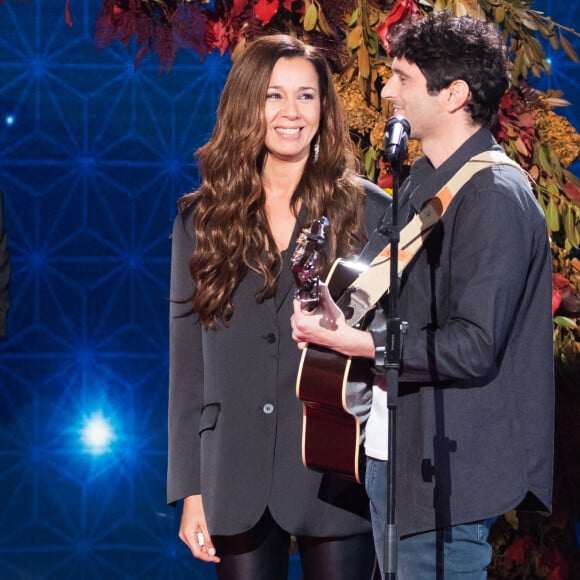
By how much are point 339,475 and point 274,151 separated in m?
0.79

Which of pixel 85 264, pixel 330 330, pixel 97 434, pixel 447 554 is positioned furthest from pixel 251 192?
pixel 97 434

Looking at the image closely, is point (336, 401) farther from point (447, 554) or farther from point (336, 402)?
point (447, 554)

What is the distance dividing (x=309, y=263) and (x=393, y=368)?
31cm

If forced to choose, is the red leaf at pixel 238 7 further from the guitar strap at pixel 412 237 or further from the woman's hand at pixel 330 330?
the woman's hand at pixel 330 330

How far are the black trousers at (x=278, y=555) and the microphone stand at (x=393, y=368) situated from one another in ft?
1.45

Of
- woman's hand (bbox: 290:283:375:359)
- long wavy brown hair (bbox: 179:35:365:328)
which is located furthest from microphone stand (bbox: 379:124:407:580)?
long wavy brown hair (bbox: 179:35:365:328)

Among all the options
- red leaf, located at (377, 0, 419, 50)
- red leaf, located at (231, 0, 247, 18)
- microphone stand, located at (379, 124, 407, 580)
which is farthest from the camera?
red leaf, located at (231, 0, 247, 18)

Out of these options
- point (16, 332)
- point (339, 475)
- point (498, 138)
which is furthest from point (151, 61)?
point (339, 475)

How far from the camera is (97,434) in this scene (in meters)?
4.50

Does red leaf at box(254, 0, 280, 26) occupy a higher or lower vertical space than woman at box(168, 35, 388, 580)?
higher

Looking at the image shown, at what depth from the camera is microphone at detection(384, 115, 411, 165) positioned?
1.99m

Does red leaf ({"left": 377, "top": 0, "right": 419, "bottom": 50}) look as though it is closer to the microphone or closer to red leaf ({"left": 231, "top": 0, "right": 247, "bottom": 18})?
red leaf ({"left": 231, "top": 0, "right": 247, "bottom": 18})

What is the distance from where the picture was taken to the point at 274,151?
2.67 metres

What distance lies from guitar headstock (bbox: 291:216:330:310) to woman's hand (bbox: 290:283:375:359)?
16 mm
